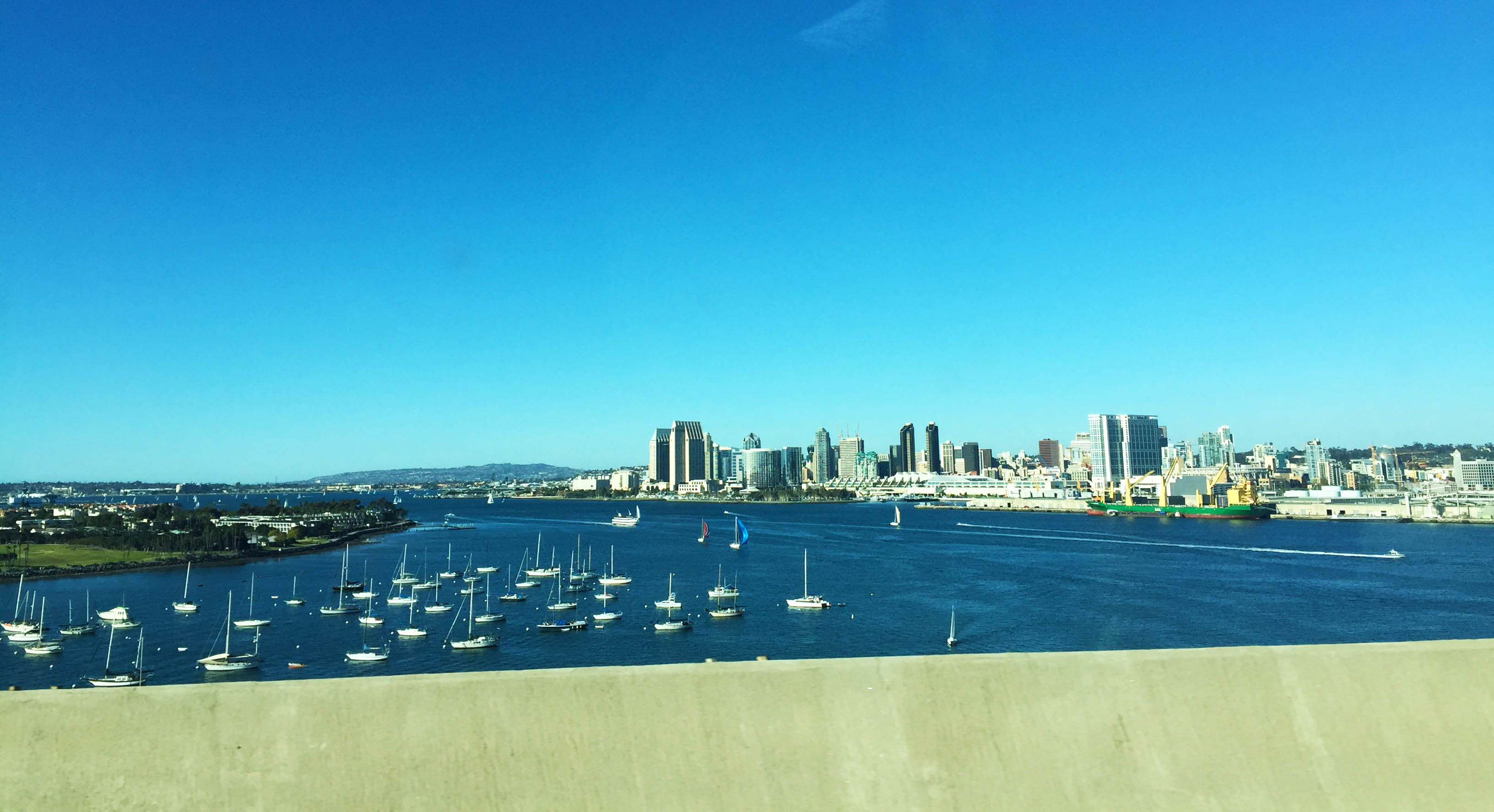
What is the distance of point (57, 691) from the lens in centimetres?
467

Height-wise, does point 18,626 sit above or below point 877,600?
above

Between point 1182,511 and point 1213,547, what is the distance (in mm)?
37993

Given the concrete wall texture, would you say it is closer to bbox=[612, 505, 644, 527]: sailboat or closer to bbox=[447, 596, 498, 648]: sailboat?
bbox=[447, 596, 498, 648]: sailboat

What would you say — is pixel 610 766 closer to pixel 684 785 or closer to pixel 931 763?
pixel 684 785

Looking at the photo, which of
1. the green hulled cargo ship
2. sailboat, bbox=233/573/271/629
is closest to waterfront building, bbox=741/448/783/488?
the green hulled cargo ship

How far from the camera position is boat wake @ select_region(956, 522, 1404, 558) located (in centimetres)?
4798

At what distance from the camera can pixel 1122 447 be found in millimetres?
129250

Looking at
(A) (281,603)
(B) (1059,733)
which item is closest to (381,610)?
(A) (281,603)

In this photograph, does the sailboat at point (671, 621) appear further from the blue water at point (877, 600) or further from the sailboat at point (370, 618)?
the sailboat at point (370, 618)

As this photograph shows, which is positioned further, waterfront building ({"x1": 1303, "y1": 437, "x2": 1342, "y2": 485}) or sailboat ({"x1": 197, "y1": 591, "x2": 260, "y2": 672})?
waterfront building ({"x1": 1303, "y1": 437, "x2": 1342, "y2": 485})

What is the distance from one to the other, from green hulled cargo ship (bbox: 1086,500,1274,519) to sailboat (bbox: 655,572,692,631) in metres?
71.7

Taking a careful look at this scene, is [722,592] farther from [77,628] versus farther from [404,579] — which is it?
[77,628]

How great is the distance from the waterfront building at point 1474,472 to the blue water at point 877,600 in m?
74.0

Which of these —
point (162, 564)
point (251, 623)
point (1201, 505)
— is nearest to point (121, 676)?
point (251, 623)
